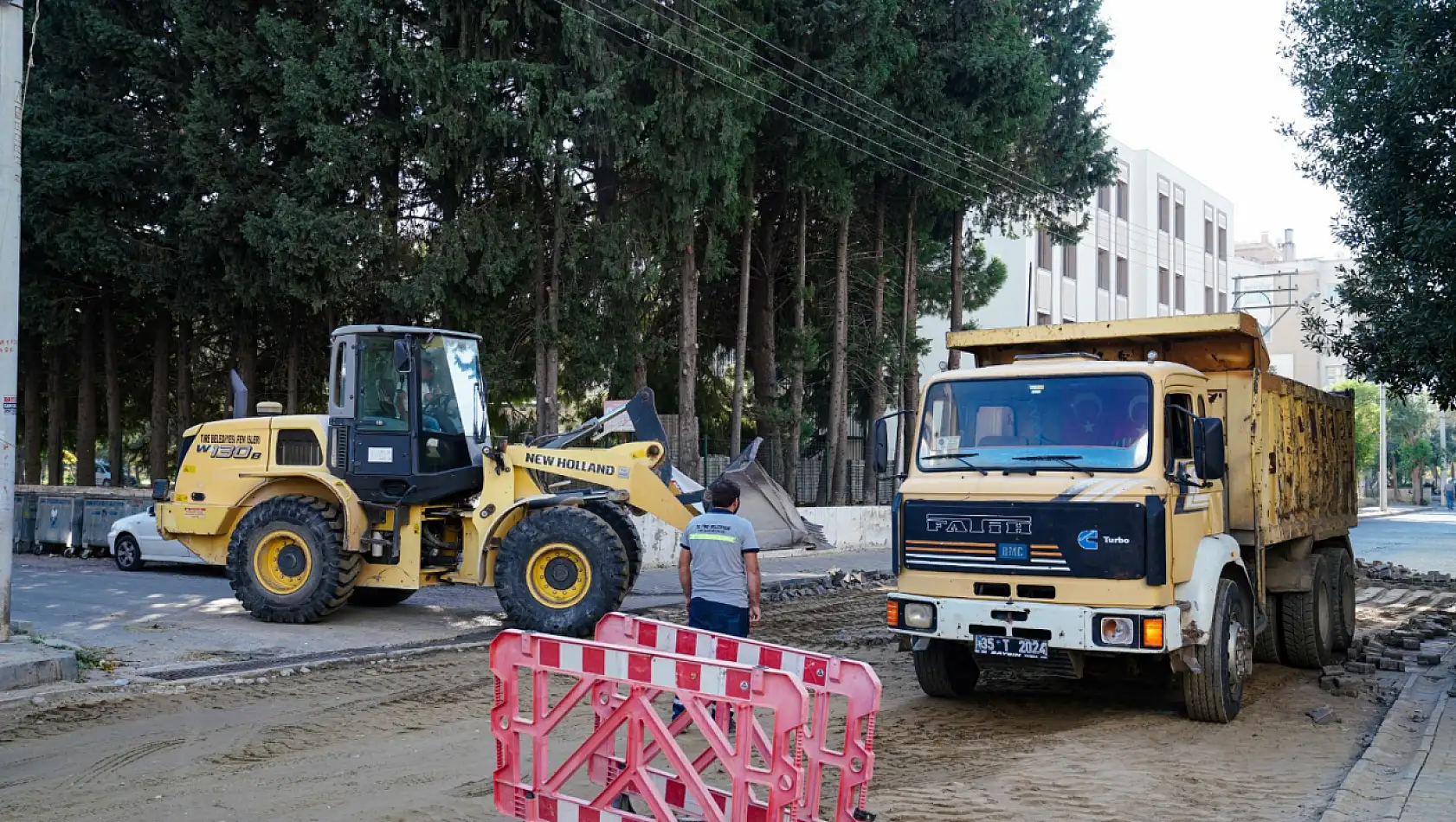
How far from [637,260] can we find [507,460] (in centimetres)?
1036

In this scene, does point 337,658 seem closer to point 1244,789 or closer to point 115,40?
point 1244,789

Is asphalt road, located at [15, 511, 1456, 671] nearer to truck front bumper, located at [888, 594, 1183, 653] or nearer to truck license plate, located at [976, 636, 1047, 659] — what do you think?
truck front bumper, located at [888, 594, 1183, 653]

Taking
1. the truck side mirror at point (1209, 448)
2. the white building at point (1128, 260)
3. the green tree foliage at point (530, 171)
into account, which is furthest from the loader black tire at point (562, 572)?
the white building at point (1128, 260)

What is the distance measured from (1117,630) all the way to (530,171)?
16419 millimetres

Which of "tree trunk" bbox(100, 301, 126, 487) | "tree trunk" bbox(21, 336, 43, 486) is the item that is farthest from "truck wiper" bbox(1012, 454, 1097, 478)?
"tree trunk" bbox(21, 336, 43, 486)

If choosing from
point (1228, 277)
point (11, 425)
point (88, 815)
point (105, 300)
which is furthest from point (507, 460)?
point (1228, 277)

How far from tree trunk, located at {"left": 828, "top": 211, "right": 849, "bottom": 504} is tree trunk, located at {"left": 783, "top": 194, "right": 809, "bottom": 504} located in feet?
2.74

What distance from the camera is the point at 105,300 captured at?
28047 millimetres

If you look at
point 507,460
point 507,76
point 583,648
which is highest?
point 507,76

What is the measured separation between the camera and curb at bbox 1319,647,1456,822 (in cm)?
670

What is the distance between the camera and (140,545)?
2028 cm

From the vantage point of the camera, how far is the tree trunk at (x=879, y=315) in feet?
97.9

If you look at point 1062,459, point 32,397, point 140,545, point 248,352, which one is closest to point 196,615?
point 140,545

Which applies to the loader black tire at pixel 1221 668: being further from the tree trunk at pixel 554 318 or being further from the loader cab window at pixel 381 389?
the tree trunk at pixel 554 318
